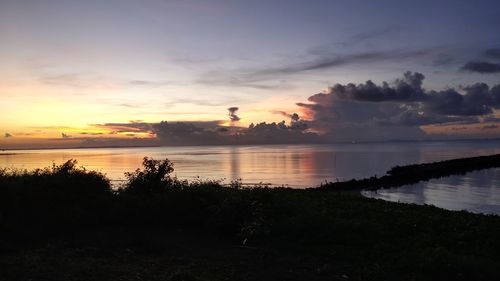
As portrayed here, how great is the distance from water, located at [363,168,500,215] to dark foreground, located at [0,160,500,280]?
961 inches

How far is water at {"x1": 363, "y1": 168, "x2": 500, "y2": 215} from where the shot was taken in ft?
127

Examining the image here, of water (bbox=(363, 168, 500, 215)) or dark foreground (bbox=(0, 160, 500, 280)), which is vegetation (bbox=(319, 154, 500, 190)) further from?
dark foreground (bbox=(0, 160, 500, 280))

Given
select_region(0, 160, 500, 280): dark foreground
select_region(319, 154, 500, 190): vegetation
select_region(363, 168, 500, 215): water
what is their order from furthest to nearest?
select_region(319, 154, 500, 190): vegetation → select_region(363, 168, 500, 215): water → select_region(0, 160, 500, 280): dark foreground

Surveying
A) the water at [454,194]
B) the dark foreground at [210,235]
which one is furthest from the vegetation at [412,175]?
the dark foreground at [210,235]

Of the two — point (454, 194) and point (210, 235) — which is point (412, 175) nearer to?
point (454, 194)

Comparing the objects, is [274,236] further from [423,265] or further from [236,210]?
[423,265]

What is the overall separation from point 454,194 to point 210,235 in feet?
131

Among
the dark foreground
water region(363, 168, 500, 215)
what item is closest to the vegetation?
water region(363, 168, 500, 215)

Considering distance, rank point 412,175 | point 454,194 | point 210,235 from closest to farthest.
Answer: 1. point 210,235
2. point 454,194
3. point 412,175

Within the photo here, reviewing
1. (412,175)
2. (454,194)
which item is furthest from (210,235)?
(412,175)

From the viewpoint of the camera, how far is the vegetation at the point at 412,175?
51938 millimetres

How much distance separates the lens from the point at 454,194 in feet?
153

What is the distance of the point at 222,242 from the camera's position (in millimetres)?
13023

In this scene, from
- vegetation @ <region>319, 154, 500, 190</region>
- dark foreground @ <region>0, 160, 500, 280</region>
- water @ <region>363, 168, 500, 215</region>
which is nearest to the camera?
dark foreground @ <region>0, 160, 500, 280</region>
